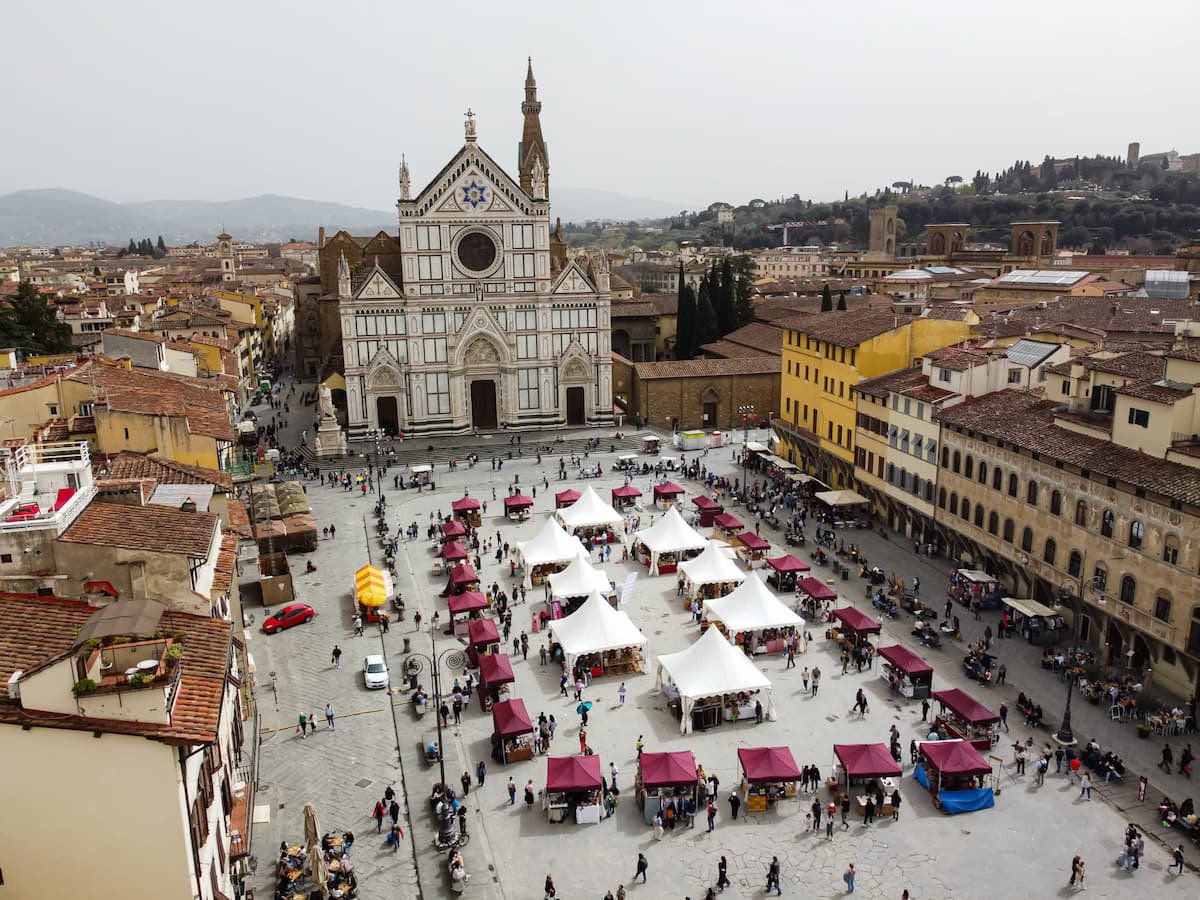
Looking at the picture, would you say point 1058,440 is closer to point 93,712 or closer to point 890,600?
point 890,600

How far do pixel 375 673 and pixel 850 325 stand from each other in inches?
1276

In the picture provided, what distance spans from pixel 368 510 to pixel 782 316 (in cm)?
4693

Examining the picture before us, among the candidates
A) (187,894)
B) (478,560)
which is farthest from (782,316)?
(187,894)

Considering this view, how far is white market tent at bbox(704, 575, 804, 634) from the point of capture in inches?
1239

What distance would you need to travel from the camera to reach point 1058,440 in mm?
33469

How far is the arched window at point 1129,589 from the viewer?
95.0 feet

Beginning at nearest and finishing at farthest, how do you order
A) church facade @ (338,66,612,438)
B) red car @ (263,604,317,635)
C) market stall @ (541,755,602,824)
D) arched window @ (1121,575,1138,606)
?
market stall @ (541,755,602,824)
arched window @ (1121,575,1138,606)
red car @ (263,604,317,635)
church facade @ (338,66,612,438)

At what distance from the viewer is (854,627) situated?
3130 cm

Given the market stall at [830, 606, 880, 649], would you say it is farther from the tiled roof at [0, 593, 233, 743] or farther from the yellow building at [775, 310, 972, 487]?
the tiled roof at [0, 593, 233, 743]

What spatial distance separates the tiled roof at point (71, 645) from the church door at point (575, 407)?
169 ft

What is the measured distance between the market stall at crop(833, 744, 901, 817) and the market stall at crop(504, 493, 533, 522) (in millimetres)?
25659

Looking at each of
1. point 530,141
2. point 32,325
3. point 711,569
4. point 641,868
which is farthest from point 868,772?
point 530,141

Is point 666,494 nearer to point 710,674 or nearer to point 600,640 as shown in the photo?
point 600,640

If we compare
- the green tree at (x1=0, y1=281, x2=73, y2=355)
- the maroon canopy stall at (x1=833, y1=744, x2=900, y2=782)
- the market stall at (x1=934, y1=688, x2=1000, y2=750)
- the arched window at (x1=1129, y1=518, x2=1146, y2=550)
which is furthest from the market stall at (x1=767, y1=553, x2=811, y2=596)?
the green tree at (x1=0, y1=281, x2=73, y2=355)
